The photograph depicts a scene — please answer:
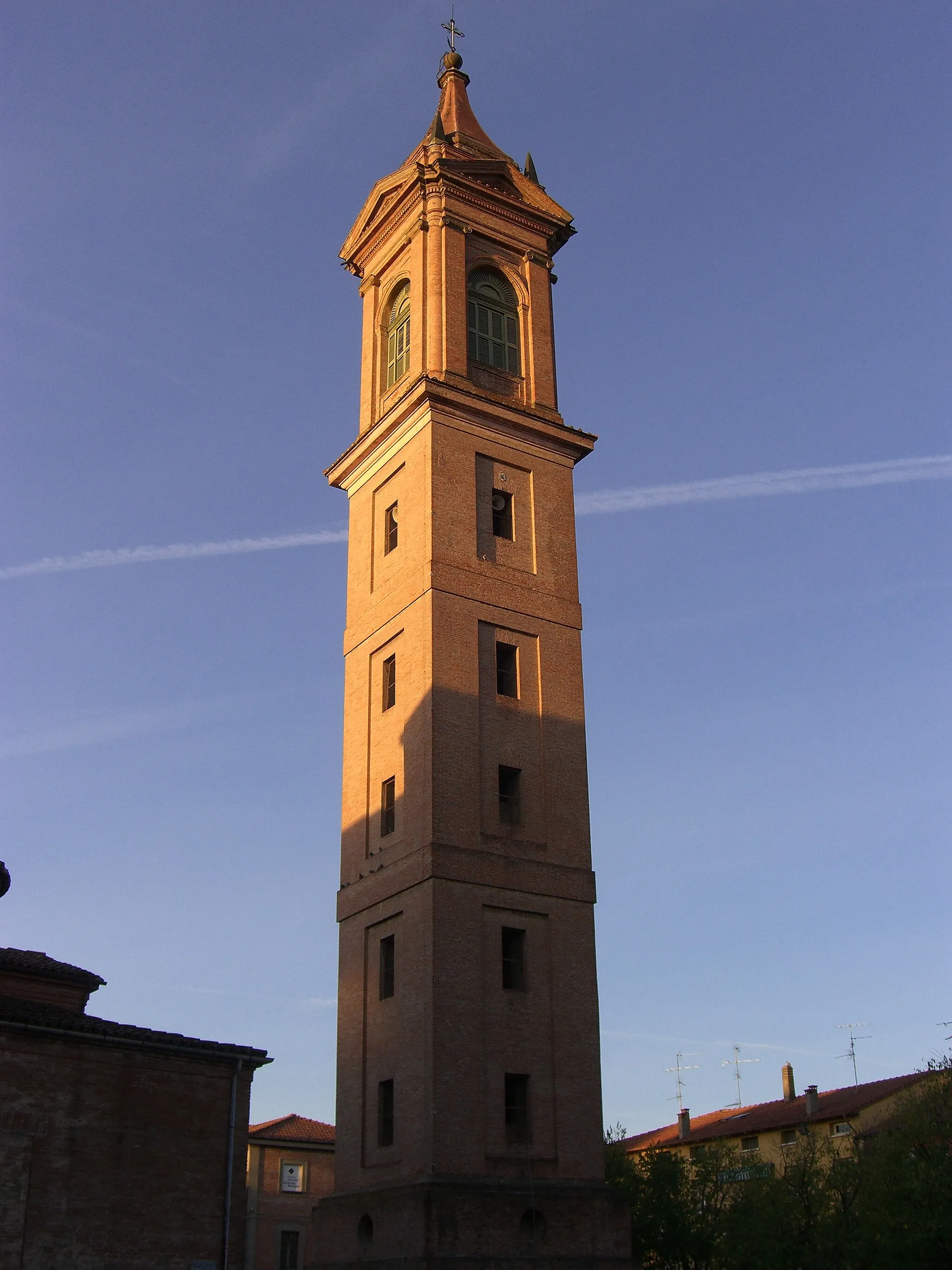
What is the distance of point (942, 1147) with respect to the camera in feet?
107

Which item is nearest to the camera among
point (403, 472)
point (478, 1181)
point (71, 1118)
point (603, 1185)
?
point (71, 1118)

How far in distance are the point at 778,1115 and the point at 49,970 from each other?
3584 centimetres

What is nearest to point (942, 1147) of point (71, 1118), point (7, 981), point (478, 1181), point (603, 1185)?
point (603, 1185)

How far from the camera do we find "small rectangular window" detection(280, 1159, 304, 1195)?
47.6m

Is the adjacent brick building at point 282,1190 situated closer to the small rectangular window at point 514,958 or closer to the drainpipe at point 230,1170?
the small rectangular window at point 514,958

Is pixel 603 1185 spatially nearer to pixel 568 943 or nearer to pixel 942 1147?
pixel 568 943

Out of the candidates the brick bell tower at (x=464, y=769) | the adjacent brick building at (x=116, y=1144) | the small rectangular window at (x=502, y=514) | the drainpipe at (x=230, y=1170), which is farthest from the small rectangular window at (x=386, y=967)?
the small rectangular window at (x=502, y=514)

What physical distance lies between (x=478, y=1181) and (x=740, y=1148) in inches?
1268

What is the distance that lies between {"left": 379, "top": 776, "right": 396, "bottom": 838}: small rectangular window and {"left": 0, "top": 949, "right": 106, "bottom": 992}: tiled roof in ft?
27.0

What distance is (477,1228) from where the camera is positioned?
28.2 meters

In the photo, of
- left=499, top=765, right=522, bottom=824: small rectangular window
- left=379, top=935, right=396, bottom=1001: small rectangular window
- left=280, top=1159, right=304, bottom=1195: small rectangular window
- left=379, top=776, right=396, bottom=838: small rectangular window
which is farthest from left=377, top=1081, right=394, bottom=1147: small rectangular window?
left=280, top=1159, right=304, bottom=1195: small rectangular window

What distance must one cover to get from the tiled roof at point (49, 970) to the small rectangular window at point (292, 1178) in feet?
53.9

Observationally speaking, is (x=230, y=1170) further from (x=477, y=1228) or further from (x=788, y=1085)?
(x=788, y=1085)

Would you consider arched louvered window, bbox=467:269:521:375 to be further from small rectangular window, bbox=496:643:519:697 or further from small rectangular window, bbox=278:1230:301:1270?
small rectangular window, bbox=278:1230:301:1270
